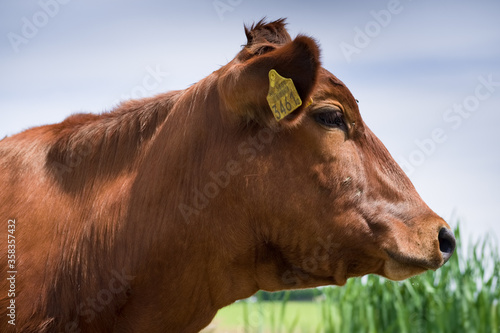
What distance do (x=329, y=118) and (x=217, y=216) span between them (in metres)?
0.83

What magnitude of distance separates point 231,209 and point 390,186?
934 mm

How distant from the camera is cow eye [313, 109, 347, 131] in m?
3.20

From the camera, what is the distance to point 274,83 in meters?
2.99

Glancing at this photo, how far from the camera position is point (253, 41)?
3.40m

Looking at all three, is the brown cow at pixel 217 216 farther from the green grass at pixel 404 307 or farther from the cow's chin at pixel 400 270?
the green grass at pixel 404 307

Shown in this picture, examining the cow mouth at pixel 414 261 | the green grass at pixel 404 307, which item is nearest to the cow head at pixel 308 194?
the cow mouth at pixel 414 261

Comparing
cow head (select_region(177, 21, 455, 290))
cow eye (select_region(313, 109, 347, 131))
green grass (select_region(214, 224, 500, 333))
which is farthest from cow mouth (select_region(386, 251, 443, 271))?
green grass (select_region(214, 224, 500, 333))

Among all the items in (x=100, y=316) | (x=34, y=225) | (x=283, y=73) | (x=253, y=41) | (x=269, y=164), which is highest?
(x=253, y=41)

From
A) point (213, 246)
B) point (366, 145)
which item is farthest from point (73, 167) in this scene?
point (366, 145)

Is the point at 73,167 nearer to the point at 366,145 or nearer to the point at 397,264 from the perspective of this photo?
the point at 366,145

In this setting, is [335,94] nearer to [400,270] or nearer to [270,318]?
[400,270]

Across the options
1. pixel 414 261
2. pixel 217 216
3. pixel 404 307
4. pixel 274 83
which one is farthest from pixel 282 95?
pixel 404 307

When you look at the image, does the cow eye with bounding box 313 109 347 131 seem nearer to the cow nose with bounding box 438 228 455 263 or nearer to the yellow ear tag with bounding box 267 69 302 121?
the yellow ear tag with bounding box 267 69 302 121

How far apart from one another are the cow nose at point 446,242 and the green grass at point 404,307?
13.4 feet
